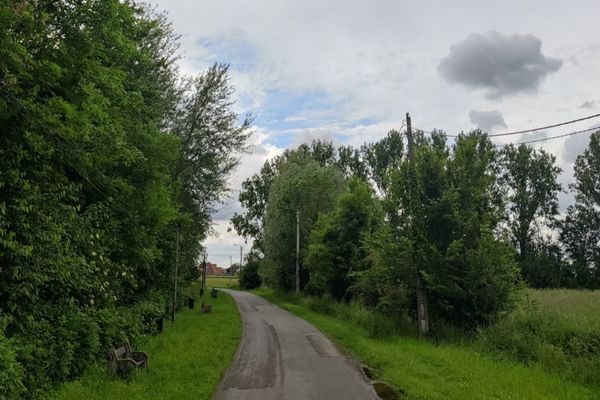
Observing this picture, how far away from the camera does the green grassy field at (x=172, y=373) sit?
886 cm

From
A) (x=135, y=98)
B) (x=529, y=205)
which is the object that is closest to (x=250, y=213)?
(x=529, y=205)

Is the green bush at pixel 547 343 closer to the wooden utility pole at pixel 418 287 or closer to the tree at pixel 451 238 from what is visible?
the tree at pixel 451 238

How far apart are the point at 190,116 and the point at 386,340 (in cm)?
1519

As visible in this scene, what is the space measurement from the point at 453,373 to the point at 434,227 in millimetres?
7129

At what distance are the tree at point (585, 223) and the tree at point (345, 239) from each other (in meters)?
39.6

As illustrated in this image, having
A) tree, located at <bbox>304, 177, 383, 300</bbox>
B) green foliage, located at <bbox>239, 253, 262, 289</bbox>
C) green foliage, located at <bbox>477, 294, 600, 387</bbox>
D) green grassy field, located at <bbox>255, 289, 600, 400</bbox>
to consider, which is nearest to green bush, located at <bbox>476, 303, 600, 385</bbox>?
green foliage, located at <bbox>477, 294, 600, 387</bbox>

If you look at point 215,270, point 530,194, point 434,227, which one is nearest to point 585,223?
point 530,194

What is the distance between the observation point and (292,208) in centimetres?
4134

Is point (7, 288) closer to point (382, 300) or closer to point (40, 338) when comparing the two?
point (40, 338)

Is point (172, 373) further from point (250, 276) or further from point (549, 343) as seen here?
point (250, 276)

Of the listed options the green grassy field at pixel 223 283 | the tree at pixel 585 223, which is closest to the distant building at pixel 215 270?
the green grassy field at pixel 223 283

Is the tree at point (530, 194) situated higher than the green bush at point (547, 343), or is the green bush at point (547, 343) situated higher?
the tree at point (530, 194)

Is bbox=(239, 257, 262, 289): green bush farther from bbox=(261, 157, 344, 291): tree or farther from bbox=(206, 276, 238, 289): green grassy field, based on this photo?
bbox=(261, 157, 344, 291): tree

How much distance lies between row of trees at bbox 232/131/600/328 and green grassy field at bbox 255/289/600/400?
8.01 feet
